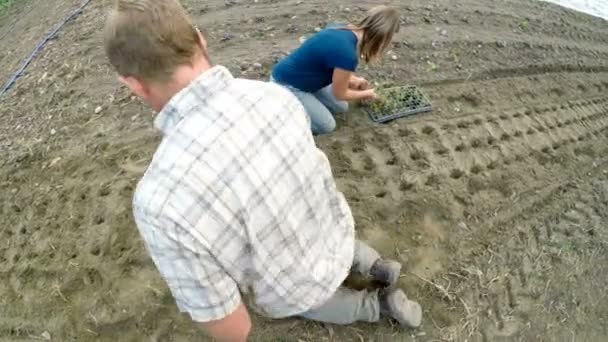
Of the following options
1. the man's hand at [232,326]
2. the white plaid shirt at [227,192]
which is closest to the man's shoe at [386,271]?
the white plaid shirt at [227,192]

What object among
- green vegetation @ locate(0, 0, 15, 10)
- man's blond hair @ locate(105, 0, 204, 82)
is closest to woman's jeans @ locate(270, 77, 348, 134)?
man's blond hair @ locate(105, 0, 204, 82)

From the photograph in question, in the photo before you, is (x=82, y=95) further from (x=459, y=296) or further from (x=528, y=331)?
(x=528, y=331)

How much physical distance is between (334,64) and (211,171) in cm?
198

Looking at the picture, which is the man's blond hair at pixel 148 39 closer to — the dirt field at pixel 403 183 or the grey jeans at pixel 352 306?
the grey jeans at pixel 352 306

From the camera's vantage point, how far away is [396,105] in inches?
155

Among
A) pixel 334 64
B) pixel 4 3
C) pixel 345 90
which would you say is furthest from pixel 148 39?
pixel 4 3

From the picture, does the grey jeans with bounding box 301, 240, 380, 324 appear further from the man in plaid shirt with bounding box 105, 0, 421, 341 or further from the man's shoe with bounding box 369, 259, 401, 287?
the man in plaid shirt with bounding box 105, 0, 421, 341

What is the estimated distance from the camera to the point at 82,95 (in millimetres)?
4277

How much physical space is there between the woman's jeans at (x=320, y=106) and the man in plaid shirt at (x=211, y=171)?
177 cm

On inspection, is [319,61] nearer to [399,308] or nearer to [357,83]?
[357,83]

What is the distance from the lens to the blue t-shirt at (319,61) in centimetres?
321

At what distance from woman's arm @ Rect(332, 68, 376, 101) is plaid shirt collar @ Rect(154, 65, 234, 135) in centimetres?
184

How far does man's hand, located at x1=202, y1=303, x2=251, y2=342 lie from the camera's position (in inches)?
67.9

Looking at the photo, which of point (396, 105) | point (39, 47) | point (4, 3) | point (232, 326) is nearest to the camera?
point (232, 326)
